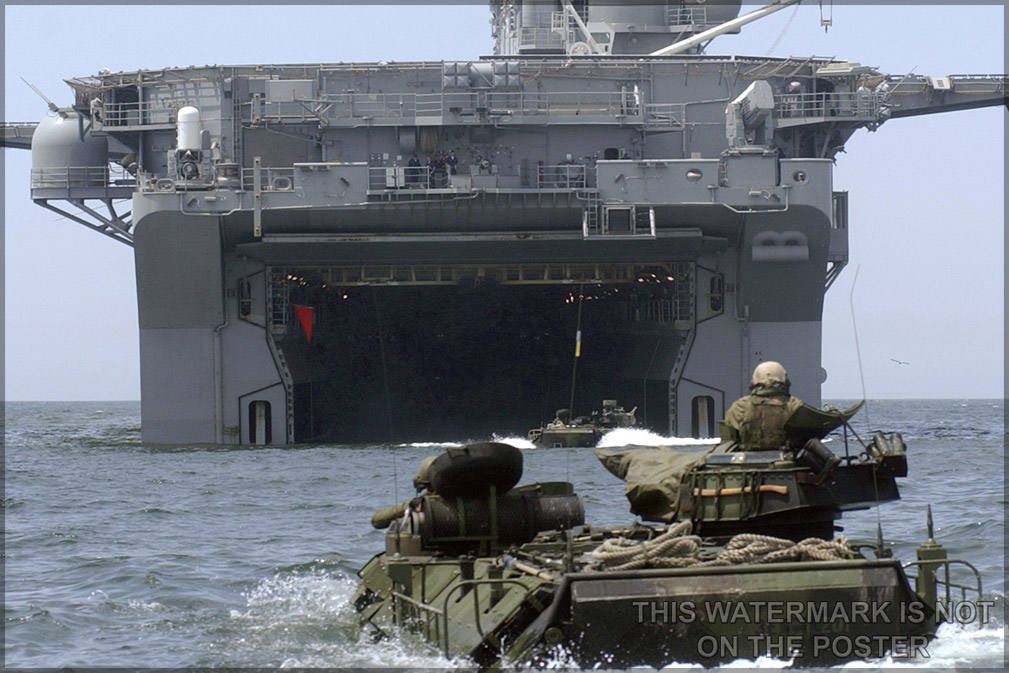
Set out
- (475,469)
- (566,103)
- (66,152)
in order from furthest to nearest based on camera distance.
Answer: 1. (66,152)
2. (566,103)
3. (475,469)

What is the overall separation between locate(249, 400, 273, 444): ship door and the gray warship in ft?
0.20

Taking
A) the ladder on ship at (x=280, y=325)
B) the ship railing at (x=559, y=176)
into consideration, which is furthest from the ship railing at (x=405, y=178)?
the ladder on ship at (x=280, y=325)

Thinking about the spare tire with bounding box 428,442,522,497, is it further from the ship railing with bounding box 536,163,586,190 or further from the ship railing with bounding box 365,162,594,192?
the ship railing with bounding box 536,163,586,190

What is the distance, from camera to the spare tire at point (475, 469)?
1351 centimetres

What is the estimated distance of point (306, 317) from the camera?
42.5m

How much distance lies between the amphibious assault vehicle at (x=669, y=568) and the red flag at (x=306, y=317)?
92.1ft

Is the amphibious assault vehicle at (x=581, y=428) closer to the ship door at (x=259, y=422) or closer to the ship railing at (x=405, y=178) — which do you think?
the ship railing at (x=405, y=178)

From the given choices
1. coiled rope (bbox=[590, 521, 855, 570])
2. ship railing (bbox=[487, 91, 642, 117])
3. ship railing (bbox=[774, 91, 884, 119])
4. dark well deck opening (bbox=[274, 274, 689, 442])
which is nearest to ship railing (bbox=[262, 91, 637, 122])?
ship railing (bbox=[487, 91, 642, 117])

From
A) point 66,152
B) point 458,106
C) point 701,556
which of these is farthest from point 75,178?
point 701,556

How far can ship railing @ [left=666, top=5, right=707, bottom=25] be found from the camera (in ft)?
169

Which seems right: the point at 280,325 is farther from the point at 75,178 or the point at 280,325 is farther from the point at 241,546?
the point at 241,546

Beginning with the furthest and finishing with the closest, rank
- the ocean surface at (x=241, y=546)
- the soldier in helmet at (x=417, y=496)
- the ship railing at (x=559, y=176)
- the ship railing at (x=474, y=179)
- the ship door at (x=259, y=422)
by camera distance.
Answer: the ship door at (x=259, y=422) < the ship railing at (x=559, y=176) < the ship railing at (x=474, y=179) < the ocean surface at (x=241, y=546) < the soldier in helmet at (x=417, y=496)

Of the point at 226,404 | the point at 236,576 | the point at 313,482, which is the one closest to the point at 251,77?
the point at 226,404

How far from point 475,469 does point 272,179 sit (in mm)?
27571
